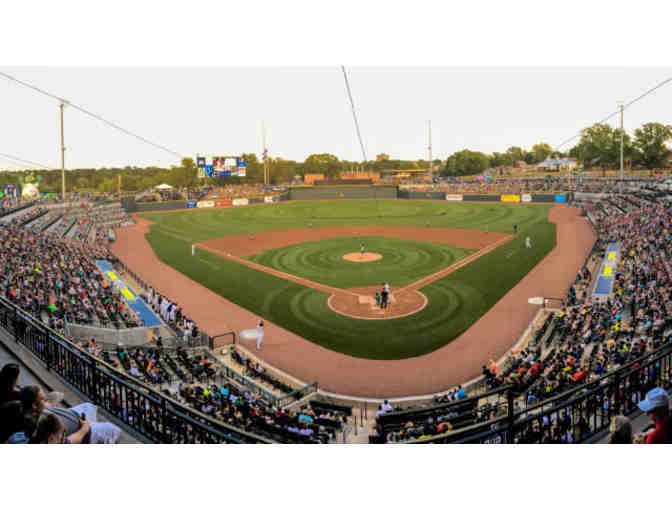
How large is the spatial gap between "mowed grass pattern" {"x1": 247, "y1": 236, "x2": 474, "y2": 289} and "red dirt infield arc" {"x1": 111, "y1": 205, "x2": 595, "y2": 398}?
3.37m

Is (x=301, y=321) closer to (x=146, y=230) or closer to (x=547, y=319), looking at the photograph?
(x=547, y=319)

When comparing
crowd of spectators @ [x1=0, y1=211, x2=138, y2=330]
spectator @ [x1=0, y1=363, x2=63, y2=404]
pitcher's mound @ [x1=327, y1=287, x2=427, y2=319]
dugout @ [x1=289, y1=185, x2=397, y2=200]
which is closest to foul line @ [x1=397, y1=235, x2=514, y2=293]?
pitcher's mound @ [x1=327, y1=287, x2=427, y2=319]

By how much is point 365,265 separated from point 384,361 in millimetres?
15526

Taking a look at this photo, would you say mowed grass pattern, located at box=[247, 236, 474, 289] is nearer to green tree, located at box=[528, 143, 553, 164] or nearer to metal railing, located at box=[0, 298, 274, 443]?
metal railing, located at box=[0, 298, 274, 443]

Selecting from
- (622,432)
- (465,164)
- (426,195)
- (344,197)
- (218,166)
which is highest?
(465,164)

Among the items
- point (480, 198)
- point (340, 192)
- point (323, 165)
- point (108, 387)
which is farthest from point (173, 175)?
point (108, 387)

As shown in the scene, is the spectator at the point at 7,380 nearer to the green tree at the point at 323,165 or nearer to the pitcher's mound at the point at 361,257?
the pitcher's mound at the point at 361,257

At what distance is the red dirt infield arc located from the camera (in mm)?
16328

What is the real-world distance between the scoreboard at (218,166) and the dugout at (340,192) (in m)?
15.9

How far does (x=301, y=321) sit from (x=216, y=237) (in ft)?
91.4

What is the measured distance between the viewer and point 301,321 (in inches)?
876

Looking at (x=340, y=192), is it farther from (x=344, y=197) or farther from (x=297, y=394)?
(x=297, y=394)

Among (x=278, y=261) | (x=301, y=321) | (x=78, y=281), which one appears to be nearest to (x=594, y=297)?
(x=301, y=321)

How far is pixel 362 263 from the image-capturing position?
33719 millimetres
